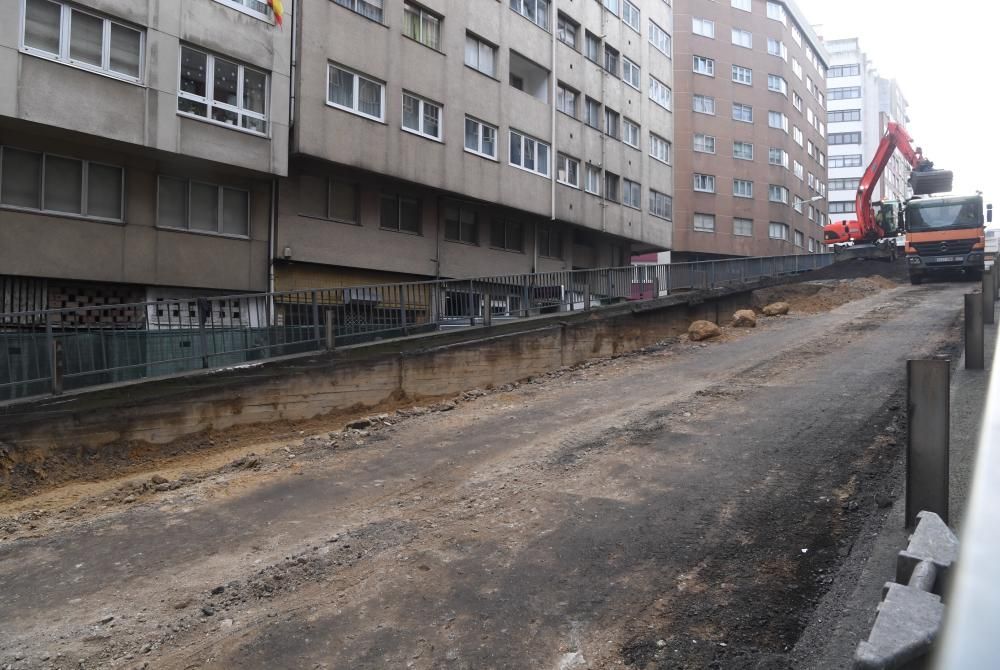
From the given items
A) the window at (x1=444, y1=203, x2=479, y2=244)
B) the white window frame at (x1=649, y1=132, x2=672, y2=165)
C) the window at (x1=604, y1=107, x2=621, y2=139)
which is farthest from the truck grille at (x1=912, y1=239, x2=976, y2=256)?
the window at (x1=444, y1=203, x2=479, y2=244)

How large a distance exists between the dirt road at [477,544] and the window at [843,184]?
287 feet

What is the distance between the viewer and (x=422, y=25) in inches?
838

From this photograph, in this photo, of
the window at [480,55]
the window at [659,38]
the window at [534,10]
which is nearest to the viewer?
the window at [480,55]

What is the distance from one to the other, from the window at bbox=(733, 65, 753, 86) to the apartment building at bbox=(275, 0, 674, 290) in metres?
19.6

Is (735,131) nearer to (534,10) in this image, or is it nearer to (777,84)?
(777,84)

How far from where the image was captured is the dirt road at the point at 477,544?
175 inches

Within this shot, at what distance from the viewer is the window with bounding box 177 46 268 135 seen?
1545cm

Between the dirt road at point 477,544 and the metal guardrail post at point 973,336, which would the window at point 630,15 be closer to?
the metal guardrail post at point 973,336

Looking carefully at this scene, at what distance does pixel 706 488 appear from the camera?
22.4ft

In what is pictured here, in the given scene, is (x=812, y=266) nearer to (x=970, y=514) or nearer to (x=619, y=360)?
(x=619, y=360)

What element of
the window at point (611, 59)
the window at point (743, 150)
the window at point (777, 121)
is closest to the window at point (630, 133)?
the window at point (611, 59)

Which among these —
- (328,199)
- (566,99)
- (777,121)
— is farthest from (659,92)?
(328,199)

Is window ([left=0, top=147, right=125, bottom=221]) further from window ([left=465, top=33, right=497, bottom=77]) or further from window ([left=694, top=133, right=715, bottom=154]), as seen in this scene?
window ([left=694, top=133, right=715, bottom=154])

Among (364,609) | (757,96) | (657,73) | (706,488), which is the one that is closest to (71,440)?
(364,609)
